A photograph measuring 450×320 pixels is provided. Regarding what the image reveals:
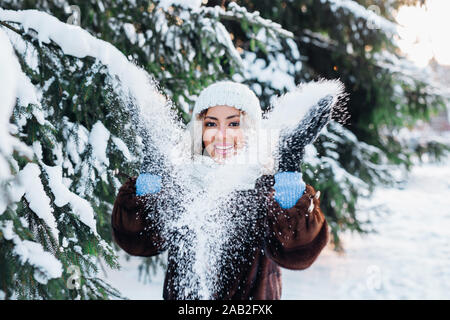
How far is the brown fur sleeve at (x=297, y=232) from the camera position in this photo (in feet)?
5.01

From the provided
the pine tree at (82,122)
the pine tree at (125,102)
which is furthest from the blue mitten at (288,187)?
the pine tree at (82,122)

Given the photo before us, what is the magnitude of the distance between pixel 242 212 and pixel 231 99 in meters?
0.54

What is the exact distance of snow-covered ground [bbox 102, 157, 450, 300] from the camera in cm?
469

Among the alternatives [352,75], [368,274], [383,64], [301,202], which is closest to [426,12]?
[383,64]

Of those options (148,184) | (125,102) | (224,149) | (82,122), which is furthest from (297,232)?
(82,122)

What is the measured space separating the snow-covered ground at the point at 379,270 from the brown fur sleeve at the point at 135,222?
2289 mm

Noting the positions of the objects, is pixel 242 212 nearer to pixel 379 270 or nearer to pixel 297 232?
pixel 297 232

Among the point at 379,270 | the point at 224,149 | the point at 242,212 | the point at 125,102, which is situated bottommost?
the point at 242,212

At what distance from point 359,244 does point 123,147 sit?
5909mm

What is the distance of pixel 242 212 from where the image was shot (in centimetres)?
165

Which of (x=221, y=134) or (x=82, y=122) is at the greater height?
(x=82, y=122)

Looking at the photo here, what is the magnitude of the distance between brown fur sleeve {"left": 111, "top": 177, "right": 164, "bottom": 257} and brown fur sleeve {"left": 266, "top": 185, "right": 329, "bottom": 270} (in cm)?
54

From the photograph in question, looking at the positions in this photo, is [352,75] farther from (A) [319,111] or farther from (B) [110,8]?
(A) [319,111]

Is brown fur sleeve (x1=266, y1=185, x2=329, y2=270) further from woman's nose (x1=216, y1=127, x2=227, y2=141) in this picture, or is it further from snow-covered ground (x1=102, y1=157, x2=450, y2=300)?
snow-covered ground (x1=102, y1=157, x2=450, y2=300)
